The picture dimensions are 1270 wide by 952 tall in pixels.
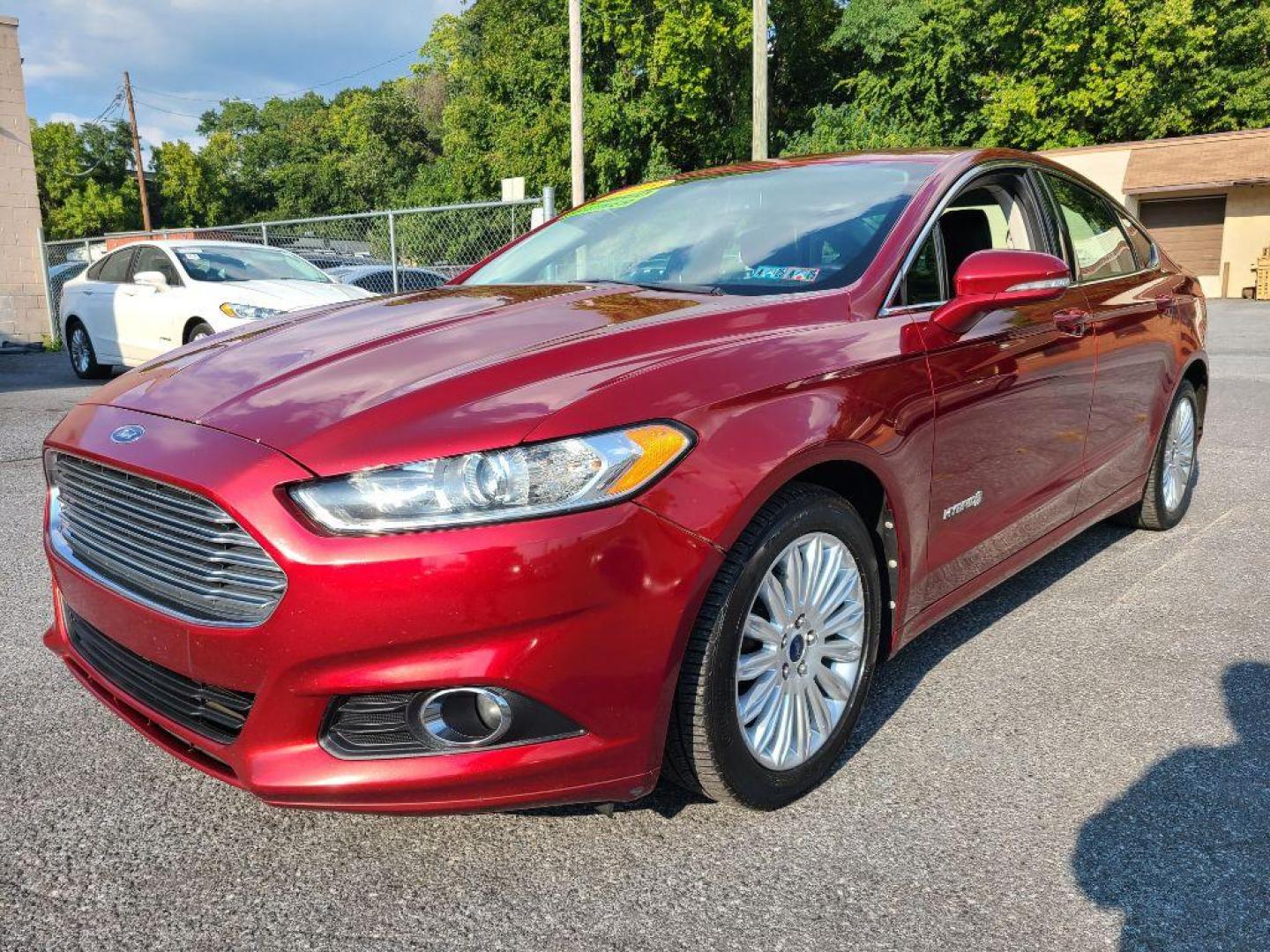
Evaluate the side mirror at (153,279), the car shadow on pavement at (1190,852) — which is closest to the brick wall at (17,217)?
the side mirror at (153,279)

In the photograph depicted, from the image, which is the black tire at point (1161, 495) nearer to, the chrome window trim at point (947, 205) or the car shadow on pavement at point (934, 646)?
the car shadow on pavement at point (934, 646)

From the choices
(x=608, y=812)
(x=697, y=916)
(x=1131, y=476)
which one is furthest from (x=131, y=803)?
(x=1131, y=476)

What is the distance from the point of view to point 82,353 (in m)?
11.3

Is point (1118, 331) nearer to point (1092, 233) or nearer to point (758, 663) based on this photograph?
point (1092, 233)

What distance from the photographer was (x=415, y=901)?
205cm

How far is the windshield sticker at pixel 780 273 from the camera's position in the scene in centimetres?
280

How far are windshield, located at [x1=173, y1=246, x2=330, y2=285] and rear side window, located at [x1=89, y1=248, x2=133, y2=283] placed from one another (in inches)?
49.4

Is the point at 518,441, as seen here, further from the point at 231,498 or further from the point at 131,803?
the point at 131,803

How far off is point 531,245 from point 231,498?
228 cm

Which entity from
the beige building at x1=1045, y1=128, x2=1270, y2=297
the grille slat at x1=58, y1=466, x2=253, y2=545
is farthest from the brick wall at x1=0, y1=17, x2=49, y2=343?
the beige building at x1=1045, y1=128, x2=1270, y2=297

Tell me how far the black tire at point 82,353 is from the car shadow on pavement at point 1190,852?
11130mm

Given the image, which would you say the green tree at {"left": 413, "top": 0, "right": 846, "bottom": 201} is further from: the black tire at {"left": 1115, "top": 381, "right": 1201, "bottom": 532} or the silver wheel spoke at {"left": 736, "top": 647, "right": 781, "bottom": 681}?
the silver wheel spoke at {"left": 736, "top": 647, "right": 781, "bottom": 681}

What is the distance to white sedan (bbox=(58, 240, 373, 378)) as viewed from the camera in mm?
9227

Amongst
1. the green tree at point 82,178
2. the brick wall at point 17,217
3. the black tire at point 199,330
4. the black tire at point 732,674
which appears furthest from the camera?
the green tree at point 82,178
